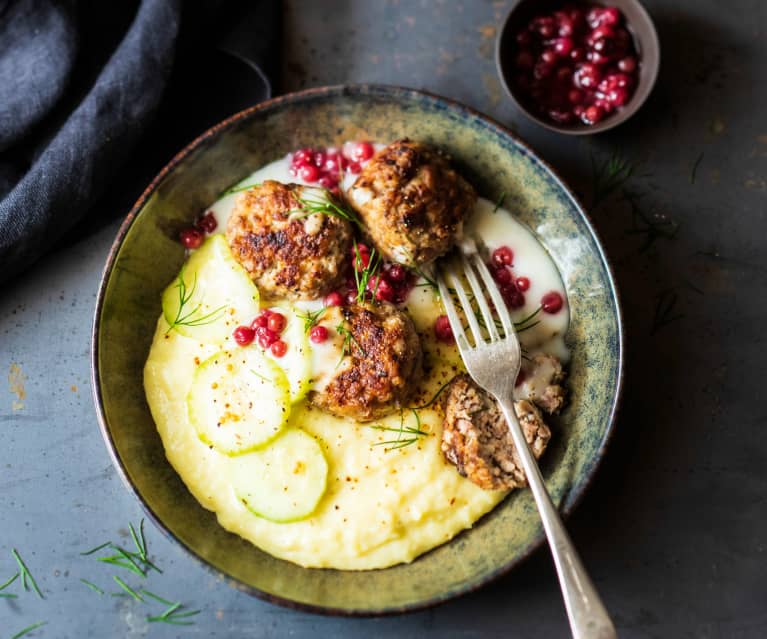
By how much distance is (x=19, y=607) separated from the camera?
442 centimetres

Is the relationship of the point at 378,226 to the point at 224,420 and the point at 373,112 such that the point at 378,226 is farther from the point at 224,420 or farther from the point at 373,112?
the point at 224,420

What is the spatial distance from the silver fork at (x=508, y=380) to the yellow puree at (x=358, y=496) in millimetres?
411

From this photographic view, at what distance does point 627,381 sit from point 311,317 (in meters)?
2.06

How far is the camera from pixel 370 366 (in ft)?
13.0

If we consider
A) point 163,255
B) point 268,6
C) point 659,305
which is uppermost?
point 268,6

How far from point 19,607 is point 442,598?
8.84 ft

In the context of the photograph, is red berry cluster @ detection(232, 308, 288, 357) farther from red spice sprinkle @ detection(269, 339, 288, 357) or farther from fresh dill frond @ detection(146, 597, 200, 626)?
fresh dill frond @ detection(146, 597, 200, 626)

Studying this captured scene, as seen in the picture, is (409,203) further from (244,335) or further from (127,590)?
(127,590)

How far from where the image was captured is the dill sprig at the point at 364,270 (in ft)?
13.5

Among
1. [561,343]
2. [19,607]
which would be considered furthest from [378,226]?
[19,607]

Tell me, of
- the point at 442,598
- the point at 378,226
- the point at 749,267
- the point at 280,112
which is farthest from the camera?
the point at 749,267

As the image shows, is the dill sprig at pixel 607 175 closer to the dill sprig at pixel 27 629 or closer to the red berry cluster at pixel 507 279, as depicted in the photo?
the red berry cluster at pixel 507 279

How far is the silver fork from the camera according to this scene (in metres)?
3.50

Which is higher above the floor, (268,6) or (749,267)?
(268,6)
